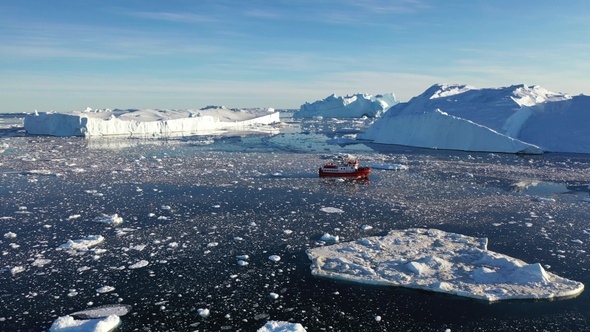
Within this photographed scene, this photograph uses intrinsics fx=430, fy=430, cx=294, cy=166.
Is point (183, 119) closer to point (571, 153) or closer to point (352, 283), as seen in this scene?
point (571, 153)

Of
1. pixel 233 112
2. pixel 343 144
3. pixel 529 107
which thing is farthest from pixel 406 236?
pixel 233 112

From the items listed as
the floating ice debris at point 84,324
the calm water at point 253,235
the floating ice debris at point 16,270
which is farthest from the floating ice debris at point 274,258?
the floating ice debris at point 16,270

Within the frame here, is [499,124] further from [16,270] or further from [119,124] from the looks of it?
[119,124]

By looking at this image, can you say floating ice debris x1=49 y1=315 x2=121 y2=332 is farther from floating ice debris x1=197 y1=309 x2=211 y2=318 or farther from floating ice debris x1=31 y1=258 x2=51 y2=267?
floating ice debris x1=31 y1=258 x2=51 y2=267

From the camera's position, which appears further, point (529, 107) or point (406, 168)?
point (529, 107)

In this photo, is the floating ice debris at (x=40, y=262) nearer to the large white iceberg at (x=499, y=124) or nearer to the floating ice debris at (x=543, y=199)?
the floating ice debris at (x=543, y=199)

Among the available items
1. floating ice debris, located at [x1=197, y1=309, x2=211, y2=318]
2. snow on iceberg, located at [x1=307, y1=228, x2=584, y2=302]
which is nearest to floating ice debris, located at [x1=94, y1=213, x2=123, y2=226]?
snow on iceberg, located at [x1=307, y1=228, x2=584, y2=302]
